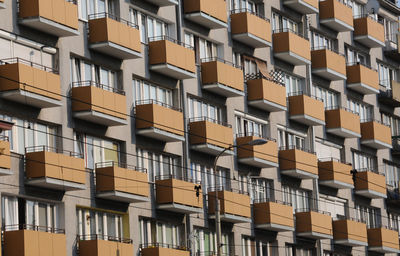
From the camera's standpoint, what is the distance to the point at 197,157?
64.8 meters

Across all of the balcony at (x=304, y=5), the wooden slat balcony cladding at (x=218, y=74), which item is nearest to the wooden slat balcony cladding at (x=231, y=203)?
the wooden slat balcony cladding at (x=218, y=74)

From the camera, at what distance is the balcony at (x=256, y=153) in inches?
2682

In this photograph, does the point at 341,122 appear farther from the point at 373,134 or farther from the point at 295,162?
the point at 295,162

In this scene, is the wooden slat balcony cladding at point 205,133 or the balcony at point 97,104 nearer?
the balcony at point 97,104

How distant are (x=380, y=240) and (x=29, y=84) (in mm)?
37471

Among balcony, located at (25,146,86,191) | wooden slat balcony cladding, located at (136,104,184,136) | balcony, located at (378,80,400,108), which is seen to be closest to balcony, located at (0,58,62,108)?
balcony, located at (25,146,86,191)

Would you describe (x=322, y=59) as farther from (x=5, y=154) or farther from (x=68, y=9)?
(x=5, y=154)

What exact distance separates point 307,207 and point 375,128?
10162 mm

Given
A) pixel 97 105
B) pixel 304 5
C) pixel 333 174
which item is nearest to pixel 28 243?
pixel 97 105

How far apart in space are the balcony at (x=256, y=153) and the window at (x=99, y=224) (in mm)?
12129

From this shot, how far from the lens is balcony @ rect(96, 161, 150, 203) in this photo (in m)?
55.3

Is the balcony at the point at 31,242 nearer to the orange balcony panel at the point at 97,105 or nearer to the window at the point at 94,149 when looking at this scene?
the window at the point at 94,149

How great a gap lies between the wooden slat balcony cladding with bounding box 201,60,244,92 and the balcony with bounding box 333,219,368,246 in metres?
15.5

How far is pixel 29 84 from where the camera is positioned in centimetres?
5062
